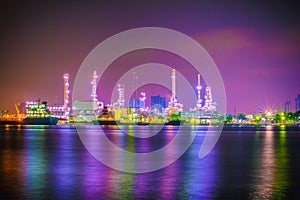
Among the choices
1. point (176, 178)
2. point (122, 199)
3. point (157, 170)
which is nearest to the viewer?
point (122, 199)

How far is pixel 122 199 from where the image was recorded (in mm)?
13984

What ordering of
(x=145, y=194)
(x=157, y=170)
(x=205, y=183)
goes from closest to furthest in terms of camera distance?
1. (x=145, y=194)
2. (x=205, y=183)
3. (x=157, y=170)

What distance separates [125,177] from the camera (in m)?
19.1

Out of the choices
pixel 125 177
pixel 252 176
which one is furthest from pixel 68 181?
pixel 252 176

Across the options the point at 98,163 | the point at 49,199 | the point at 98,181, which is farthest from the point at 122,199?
the point at 98,163

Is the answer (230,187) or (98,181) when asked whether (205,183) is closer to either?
(230,187)

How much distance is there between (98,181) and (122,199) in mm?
4067

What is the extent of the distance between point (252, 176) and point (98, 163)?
9007mm

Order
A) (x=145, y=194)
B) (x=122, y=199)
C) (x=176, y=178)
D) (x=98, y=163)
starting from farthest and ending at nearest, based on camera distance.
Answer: (x=98, y=163) < (x=176, y=178) < (x=145, y=194) < (x=122, y=199)

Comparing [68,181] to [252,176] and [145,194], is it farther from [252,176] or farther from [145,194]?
[252,176]

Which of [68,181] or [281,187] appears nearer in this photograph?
[281,187]

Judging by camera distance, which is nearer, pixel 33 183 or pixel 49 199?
pixel 49 199

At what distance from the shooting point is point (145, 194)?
1491cm

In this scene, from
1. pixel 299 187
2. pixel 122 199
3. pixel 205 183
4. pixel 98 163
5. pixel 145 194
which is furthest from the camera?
pixel 98 163
